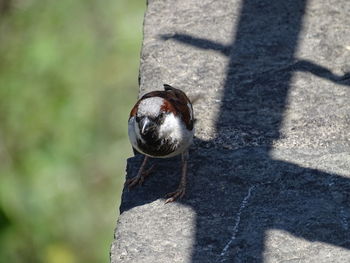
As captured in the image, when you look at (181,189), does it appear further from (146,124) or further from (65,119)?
(65,119)

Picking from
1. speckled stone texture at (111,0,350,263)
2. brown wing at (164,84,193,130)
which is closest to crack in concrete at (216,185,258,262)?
speckled stone texture at (111,0,350,263)

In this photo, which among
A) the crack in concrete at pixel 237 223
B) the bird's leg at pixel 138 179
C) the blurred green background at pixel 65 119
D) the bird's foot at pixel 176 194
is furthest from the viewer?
the blurred green background at pixel 65 119

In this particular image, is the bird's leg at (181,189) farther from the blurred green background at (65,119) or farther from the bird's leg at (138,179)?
the blurred green background at (65,119)

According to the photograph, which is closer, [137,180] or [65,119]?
[137,180]

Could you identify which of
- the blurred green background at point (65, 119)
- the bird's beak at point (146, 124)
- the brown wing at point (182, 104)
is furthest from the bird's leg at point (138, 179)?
the blurred green background at point (65, 119)

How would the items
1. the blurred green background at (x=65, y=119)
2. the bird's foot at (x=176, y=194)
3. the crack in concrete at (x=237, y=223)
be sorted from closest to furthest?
the crack in concrete at (x=237, y=223), the bird's foot at (x=176, y=194), the blurred green background at (x=65, y=119)

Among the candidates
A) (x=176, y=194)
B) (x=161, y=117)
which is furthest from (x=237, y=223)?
(x=161, y=117)
